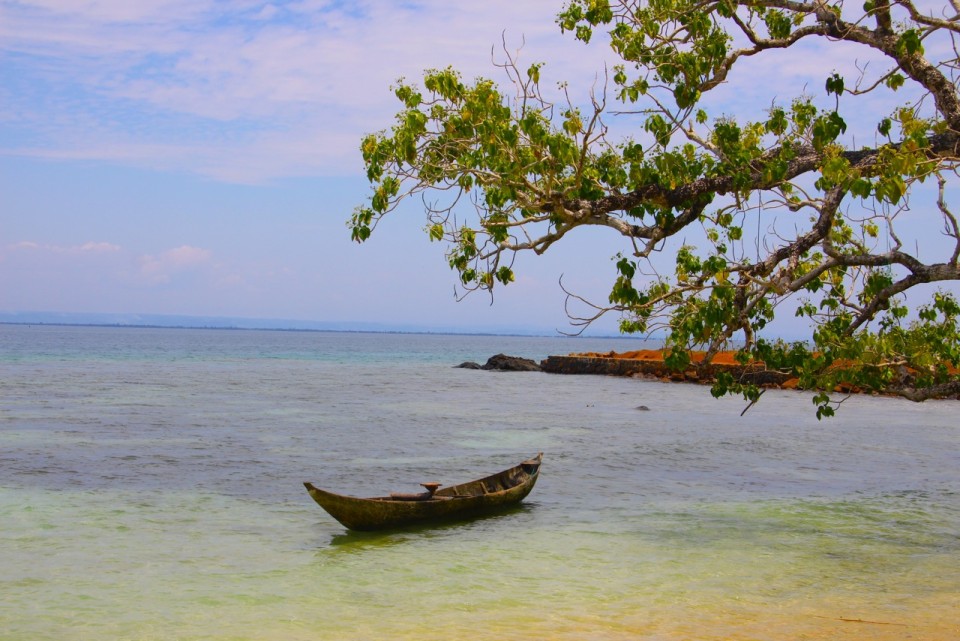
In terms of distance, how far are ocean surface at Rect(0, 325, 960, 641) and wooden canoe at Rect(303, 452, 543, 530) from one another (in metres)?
0.29

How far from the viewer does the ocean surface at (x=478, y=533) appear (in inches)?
427

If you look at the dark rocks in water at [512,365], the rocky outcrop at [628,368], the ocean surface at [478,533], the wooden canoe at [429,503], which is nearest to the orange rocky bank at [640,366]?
the rocky outcrop at [628,368]

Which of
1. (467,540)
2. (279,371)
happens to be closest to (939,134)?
(467,540)

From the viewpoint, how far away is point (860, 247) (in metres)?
12.4

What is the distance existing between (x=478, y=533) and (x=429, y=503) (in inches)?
40.1

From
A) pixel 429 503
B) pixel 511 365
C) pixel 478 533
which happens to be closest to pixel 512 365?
pixel 511 365

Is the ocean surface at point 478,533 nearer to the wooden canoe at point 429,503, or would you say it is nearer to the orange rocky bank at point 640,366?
the wooden canoe at point 429,503

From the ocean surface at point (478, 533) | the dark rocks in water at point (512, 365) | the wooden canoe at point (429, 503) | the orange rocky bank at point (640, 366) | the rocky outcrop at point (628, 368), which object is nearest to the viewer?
the ocean surface at point (478, 533)

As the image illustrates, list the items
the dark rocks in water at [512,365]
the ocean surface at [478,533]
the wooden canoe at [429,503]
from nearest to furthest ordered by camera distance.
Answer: the ocean surface at [478,533]
the wooden canoe at [429,503]
the dark rocks in water at [512,365]

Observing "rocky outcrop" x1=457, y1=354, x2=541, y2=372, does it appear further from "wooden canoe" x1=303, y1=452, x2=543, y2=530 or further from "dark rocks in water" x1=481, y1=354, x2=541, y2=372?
"wooden canoe" x1=303, y1=452, x2=543, y2=530

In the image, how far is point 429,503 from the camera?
15.1m

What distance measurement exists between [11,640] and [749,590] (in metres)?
8.78

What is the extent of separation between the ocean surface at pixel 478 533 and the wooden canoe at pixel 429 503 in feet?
0.94

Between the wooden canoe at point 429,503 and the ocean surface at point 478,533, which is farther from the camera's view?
the wooden canoe at point 429,503
